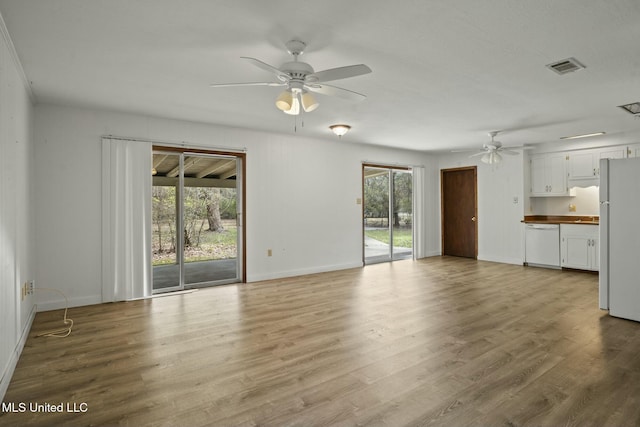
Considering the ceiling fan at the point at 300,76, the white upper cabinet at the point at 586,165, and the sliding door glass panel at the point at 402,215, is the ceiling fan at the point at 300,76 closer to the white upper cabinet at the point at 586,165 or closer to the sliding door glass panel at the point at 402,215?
the sliding door glass panel at the point at 402,215

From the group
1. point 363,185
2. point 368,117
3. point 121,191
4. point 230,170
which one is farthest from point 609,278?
point 121,191

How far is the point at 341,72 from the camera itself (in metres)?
2.52

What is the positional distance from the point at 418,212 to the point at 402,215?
0.39m

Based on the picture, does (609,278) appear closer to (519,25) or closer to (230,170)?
(519,25)

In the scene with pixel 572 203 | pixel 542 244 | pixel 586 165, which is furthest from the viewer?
pixel 572 203

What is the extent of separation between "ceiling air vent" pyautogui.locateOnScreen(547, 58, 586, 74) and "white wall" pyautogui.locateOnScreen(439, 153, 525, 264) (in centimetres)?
444

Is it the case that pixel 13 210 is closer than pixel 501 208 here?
Yes

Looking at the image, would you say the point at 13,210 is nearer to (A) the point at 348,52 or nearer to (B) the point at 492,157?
(A) the point at 348,52

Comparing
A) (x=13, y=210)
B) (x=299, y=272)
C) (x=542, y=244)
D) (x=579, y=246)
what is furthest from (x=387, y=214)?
(x=13, y=210)

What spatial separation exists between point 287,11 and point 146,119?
134 inches

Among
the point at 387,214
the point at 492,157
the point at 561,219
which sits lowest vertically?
the point at 561,219

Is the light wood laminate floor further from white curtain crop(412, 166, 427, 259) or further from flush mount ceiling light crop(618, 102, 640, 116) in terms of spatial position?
white curtain crop(412, 166, 427, 259)

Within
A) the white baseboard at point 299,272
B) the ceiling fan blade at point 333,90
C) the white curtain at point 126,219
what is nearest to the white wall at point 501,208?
the white baseboard at point 299,272

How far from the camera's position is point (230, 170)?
5715 mm
